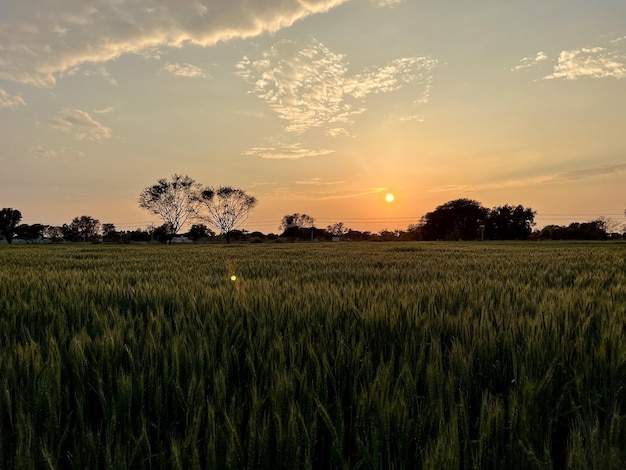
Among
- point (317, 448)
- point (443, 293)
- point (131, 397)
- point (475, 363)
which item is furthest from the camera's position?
point (443, 293)

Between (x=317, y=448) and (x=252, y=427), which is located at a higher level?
(x=252, y=427)

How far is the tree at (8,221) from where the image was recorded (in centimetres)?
10150

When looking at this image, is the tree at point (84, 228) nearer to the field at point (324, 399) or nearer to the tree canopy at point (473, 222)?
the tree canopy at point (473, 222)

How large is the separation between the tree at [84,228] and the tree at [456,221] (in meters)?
101

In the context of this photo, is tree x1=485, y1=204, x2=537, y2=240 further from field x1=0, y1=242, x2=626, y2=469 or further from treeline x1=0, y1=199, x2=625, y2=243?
field x1=0, y1=242, x2=626, y2=469

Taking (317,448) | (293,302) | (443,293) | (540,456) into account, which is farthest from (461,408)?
(443,293)

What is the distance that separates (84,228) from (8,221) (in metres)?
18.3

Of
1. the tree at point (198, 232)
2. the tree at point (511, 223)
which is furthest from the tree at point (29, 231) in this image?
the tree at point (511, 223)

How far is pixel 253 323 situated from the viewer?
2.34 metres

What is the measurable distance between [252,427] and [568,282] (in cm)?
568

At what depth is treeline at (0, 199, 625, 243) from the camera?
8675 centimetres

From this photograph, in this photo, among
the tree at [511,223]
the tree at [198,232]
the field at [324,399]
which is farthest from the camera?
the tree at [198,232]

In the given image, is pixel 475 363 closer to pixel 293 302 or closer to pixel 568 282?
pixel 293 302

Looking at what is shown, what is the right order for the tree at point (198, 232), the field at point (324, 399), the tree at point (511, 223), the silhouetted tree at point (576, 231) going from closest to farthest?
the field at point (324, 399) < the silhouetted tree at point (576, 231) < the tree at point (511, 223) < the tree at point (198, 232)
